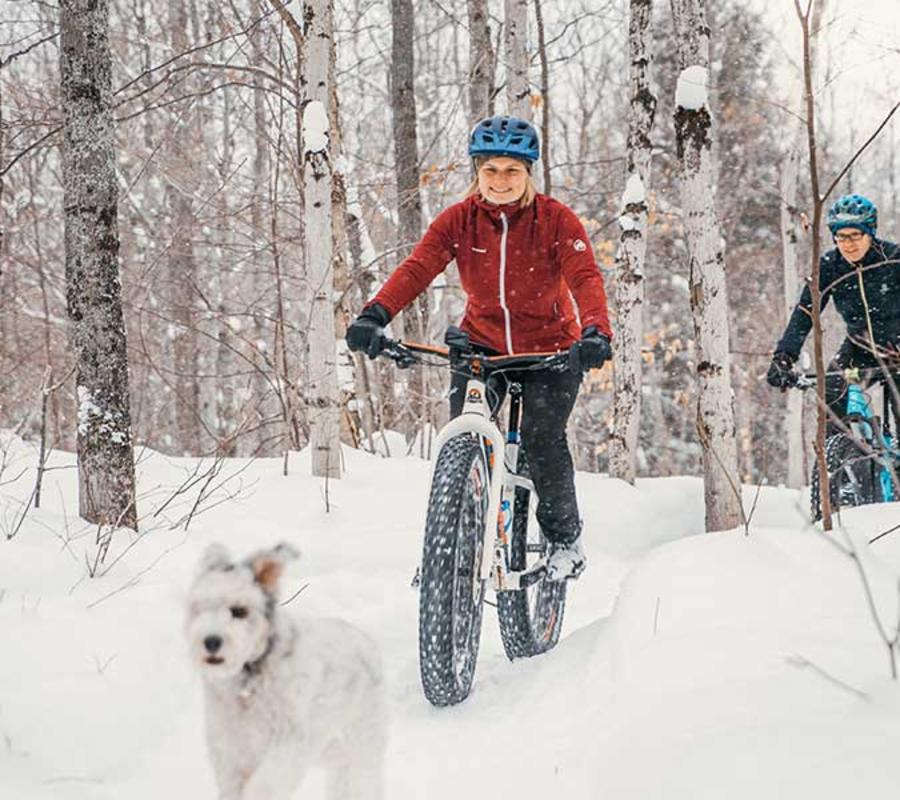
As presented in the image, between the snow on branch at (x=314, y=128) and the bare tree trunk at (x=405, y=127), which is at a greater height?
the bare tree trunk at (x=405, y=127)

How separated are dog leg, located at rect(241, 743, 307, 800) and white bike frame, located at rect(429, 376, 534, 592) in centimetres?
173

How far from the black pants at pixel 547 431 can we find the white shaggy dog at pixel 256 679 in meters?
2.01

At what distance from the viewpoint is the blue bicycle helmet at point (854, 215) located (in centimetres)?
614

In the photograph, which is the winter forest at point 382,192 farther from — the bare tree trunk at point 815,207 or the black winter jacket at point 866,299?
the bare tree trunk at point 815,207

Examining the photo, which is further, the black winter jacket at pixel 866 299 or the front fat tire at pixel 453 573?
the black winter jacket at pixel 866 299

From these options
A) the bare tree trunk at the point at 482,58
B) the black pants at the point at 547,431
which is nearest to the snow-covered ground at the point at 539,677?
the black pants at the point at 547,431

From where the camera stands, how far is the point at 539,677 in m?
4.14

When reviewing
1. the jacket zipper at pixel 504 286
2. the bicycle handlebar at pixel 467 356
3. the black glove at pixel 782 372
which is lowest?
the black glove at pixel 782 372

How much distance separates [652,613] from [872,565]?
931mm

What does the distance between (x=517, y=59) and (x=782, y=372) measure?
18.0 feet

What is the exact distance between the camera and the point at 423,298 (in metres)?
11.0

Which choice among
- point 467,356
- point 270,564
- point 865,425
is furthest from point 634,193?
point 270,564

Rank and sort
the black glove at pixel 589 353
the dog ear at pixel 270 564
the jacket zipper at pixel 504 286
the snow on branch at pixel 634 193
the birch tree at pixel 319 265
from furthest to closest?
1. the snow on branch at pixel 634 193
2. the birch tree at pixel 319 265
3. the jacket zipper at pixel 504 286
4. the black glove at pixel 589 353
5. the dog ear at pixel 270 564

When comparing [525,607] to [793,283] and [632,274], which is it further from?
[793,283]
